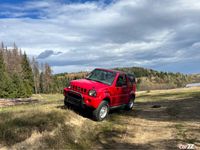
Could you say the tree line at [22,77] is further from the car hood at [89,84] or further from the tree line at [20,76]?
the car hood at [89,84]

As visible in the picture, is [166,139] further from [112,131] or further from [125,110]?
[125,110]

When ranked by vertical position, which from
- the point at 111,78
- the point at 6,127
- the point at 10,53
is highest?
the point at 10,53

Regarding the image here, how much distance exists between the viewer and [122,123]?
40.9 ft

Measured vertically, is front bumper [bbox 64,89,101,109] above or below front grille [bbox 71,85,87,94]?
below

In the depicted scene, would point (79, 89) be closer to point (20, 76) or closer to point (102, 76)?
point (102, 76)

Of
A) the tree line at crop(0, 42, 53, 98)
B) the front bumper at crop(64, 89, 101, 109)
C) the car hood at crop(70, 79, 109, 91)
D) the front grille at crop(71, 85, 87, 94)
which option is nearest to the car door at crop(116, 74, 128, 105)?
the car hood at crop(70, 79, 109, 91)

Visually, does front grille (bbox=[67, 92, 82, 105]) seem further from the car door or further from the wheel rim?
the car door

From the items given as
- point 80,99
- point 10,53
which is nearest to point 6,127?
point 80,99

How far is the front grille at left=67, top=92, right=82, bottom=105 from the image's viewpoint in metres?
12.0

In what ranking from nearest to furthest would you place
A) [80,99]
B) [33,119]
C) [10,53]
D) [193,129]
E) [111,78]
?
[33,119] < [193,129] < [80,99] < [111,78] < [10,53]

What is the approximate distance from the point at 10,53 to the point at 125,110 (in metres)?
112

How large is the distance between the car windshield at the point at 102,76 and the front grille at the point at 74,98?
1.67 metres

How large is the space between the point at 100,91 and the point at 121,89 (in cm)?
236

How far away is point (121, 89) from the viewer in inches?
557
